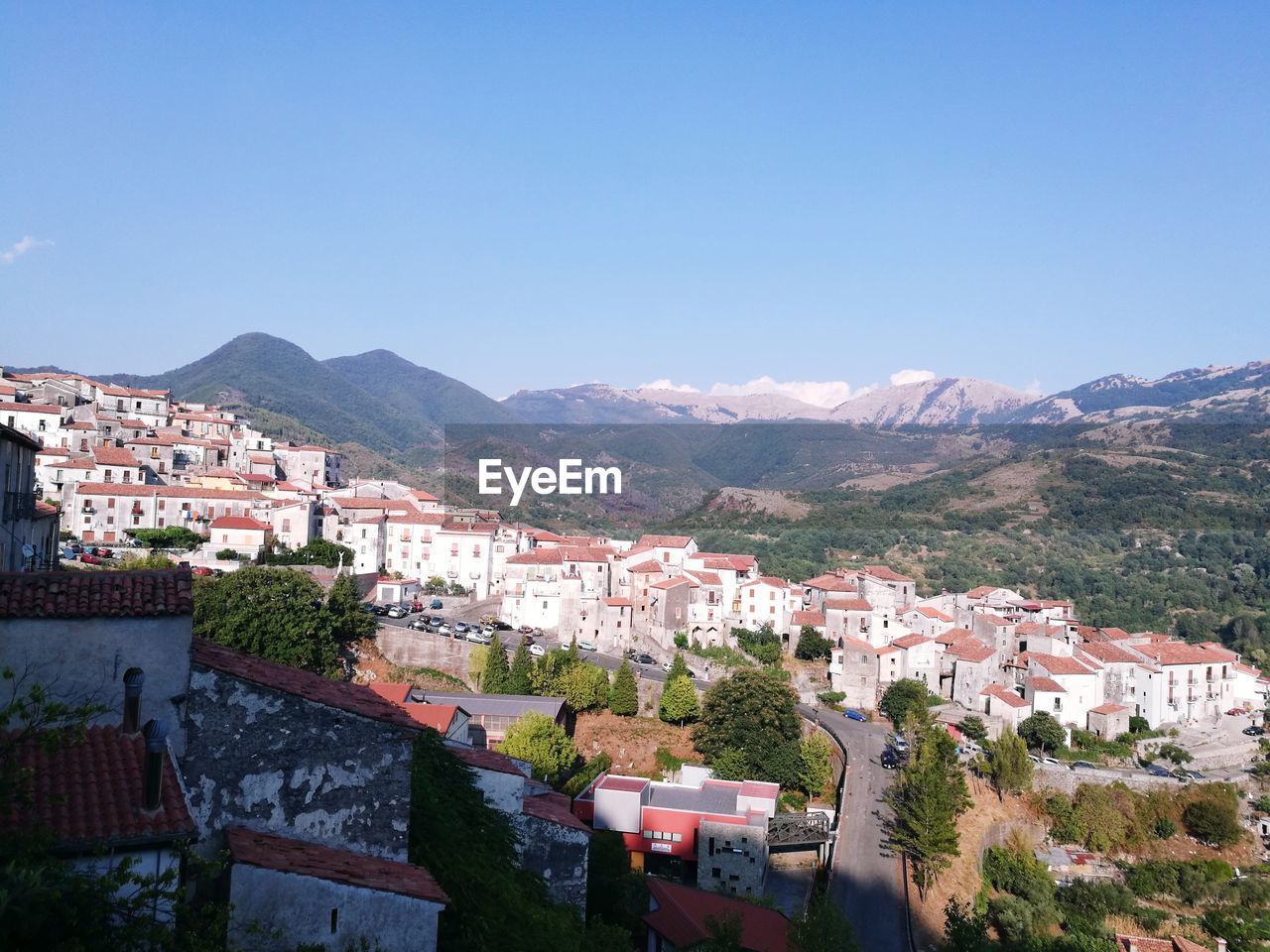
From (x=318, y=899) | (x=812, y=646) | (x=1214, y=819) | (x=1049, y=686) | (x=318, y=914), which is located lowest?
(x=1214, y=819)

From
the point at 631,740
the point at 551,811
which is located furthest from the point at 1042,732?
the point at 551,811

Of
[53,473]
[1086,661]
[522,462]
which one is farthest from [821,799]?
[522,462]

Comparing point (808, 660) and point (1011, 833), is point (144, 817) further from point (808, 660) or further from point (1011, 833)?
point (808, 660)

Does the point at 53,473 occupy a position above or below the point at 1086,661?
above

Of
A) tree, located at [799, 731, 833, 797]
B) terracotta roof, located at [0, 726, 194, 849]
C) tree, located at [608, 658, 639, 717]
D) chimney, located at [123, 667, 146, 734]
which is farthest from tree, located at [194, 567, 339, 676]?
terracotta roof, located at [0, 726, 194, 849]

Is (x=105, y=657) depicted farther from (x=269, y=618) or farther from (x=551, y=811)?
(x=269, y=618)
